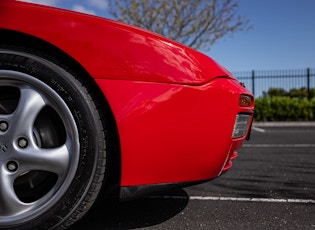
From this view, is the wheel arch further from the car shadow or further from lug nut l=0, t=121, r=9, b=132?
lug nut l=0, t=121, r=9, b=132

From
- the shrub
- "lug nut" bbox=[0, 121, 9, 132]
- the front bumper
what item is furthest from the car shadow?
the shrub

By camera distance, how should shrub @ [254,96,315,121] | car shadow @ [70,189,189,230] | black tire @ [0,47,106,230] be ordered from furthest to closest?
shrub @ [254,96,315,121] → car shadow @ [70,189,189,230] → black tire @ [0,47,106,230]

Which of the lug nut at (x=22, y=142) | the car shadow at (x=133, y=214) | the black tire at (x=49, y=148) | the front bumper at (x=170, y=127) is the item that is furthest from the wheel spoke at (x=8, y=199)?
the front bumper at (x=170, y=127)

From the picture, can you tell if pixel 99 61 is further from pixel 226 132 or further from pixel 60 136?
pixel 226 132

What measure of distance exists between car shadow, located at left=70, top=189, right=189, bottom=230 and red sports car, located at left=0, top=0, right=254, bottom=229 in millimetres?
250

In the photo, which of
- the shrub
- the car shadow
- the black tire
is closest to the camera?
the black tire

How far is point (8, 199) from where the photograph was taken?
1.50m

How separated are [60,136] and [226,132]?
2.59 ft

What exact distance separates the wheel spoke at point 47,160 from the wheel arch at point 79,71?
0.19 m

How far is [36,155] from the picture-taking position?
1511 mm

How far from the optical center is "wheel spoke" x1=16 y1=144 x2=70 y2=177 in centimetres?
151

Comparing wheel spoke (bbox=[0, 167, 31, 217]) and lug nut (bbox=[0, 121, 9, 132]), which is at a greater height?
lug nut (bbox=[0, 121, 9, 132])

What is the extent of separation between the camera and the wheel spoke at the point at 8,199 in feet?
4.91

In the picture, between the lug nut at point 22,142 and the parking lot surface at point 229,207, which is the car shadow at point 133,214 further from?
the lug nut at point 22,142
